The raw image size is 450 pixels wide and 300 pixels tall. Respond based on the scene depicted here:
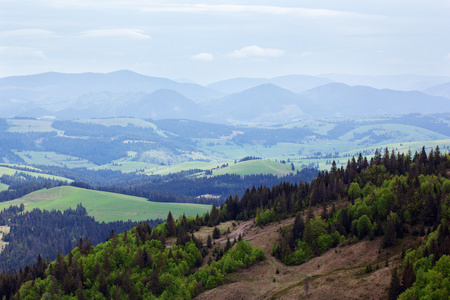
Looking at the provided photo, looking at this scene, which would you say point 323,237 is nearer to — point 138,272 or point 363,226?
point 363,226

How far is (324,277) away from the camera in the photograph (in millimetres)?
99375

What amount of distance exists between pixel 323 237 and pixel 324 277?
22839 mm

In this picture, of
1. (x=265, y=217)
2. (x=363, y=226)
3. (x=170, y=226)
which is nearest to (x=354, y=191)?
(x=265, y=217)

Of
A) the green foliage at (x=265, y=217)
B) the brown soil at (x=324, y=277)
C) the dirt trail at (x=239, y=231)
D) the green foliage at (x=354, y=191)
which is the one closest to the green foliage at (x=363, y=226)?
the brown soil at (x=324, y=277)

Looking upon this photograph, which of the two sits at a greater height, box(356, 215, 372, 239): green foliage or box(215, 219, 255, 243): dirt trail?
box(356, 215, 372, 239): green foliage

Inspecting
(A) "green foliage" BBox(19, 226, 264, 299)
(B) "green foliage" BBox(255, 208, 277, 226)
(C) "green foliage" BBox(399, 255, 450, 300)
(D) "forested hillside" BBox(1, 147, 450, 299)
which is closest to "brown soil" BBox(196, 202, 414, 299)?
(D) "forested hillside" BBox(1, 147, 450, 299)

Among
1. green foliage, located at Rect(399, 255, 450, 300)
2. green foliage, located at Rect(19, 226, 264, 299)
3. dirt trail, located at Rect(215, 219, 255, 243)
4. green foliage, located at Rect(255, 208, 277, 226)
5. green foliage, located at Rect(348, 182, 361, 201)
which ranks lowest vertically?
green foliage, located at Rect(19, 226, 264, 299)

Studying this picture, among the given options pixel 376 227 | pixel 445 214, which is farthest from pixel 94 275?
pixel 445 214

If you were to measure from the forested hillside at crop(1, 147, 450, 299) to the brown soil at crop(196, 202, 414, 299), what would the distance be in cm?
243

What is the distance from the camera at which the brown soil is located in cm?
8894

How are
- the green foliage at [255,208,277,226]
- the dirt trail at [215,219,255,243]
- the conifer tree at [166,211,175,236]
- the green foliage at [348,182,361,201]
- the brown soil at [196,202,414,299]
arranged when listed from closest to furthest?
the brown soil at [196,202,414,299] < the green foliage at [348,182,361,201] < the dirt trail at [215,219,255,243] < the green foliage at [255,208,277,226] < the conifer tree at [166,211,175,236]

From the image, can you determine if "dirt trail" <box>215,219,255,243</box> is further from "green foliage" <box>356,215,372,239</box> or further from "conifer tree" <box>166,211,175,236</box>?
"green foliage" <box>356,215,372,239</box>

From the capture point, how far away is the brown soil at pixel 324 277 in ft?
292

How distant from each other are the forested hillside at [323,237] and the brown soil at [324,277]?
2.43 metres
